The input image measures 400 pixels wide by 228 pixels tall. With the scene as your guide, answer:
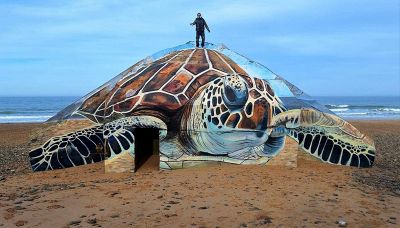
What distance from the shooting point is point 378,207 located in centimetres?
775

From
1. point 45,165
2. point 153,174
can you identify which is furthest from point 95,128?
point 153,174

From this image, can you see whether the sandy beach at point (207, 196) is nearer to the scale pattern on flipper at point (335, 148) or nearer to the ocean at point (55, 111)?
the scale pattern on flipper at point (335, 148)

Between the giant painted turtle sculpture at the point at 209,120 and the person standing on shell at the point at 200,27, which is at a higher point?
the person standing on shell at the point at 200,27

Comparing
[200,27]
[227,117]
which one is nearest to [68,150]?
[227,117]

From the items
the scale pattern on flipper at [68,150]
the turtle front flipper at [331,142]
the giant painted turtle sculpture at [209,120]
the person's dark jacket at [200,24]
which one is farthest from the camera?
the person's dark jacket at [200,24]

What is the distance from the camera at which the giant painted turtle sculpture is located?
10.3m

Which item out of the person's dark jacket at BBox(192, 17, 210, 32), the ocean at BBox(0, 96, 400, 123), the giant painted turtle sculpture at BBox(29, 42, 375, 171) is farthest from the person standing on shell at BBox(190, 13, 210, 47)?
the ocean at BBox(0, 96, 400, 123)

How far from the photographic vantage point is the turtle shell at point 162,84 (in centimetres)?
1036

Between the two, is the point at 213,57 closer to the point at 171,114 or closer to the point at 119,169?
the point at 171,114

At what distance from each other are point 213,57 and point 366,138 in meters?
4.52

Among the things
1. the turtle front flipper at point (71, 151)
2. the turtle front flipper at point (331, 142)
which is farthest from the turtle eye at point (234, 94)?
the turtle front flipper at point (71, 151)

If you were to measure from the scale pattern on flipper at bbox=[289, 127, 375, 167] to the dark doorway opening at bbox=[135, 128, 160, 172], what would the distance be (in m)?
3.79

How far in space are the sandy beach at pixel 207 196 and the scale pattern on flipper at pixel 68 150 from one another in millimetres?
260

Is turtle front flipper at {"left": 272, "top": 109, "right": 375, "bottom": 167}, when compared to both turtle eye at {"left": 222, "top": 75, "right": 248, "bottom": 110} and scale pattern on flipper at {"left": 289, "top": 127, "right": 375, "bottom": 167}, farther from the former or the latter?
turtle eye at {"left": 222, "top": 75, "right": 248, "bottom": 110}
